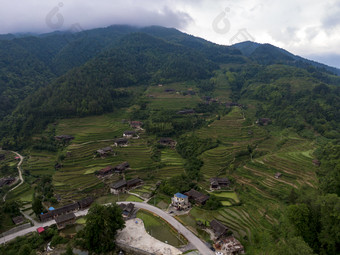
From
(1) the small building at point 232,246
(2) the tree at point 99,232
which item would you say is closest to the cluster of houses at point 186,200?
(1) the small building at point 232,246

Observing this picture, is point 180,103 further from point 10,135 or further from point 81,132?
point 10,135

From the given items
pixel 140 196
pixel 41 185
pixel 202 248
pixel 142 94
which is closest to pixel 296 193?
pixel 202 248

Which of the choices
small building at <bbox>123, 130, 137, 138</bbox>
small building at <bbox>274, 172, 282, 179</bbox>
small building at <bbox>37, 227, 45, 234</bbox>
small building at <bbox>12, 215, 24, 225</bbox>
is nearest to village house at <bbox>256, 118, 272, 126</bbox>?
small building at <bbox>274, 172, 282, 179</bbox>

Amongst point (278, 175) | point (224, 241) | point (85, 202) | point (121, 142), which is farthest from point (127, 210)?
point (278, 175)

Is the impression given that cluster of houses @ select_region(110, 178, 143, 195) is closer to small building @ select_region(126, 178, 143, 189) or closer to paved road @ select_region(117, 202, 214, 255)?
small building @ select_region(126, 178, 143, 189)

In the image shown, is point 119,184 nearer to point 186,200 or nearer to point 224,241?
point 186,200

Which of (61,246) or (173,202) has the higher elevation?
(173,202)
